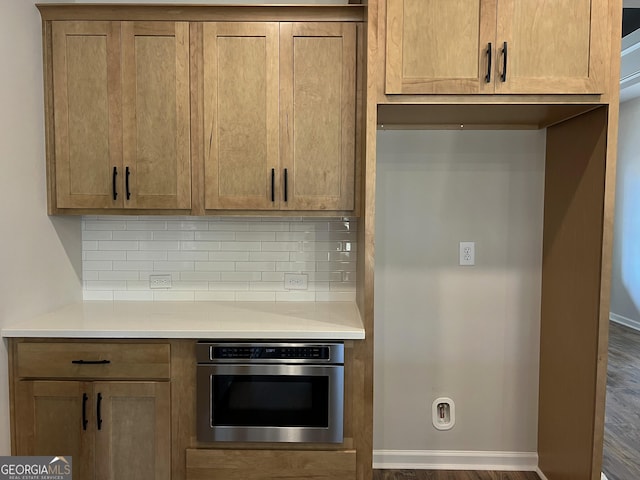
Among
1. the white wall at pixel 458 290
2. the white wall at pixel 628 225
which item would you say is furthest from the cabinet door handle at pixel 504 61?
the white wall at pixel 628 225

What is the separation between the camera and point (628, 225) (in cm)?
548

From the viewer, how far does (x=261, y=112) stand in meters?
2.07

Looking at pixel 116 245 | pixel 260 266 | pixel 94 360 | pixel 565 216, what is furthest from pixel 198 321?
pixel 565 216

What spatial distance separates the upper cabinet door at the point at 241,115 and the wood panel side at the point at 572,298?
1357 mm

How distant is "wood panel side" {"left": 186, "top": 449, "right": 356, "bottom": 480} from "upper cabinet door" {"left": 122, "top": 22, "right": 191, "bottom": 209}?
1.11 m

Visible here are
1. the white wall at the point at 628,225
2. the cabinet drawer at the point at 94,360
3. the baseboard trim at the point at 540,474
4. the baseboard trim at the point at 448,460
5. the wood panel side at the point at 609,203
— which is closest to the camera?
the wood panel side at the point at 609,203

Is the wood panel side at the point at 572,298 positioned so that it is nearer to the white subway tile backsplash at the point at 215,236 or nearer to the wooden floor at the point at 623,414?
the wooden floor at the point at 623,414

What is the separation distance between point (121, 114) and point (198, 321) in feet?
3.31

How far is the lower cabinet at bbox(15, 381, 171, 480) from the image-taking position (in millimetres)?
1864

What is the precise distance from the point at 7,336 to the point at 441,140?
2.19 meters

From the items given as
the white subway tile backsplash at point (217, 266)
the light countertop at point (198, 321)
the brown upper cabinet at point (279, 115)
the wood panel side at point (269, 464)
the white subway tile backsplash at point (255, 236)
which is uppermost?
the brown upper cabinet at point (279, 115)

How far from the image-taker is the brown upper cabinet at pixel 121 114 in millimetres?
2051

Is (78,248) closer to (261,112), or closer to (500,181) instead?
(261,112)

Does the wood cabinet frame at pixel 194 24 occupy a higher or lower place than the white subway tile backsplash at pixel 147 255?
higher
